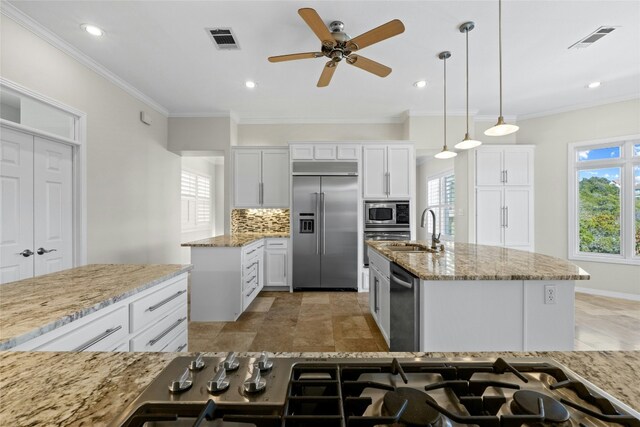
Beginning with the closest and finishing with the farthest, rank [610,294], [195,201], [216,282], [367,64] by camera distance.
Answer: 1. [367,64]
2. [216,282]
3. [610,294]
4. [195,201]

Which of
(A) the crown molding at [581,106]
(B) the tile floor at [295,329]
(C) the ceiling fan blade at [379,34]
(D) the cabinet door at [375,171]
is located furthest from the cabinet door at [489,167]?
(C) the ceiling fan blade at [379,34]

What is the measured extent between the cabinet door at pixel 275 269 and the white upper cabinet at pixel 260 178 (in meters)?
0.86

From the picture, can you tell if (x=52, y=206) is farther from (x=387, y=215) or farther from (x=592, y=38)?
(x=592, y=38)

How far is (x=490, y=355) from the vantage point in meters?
0.69

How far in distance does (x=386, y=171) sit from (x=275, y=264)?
242cm

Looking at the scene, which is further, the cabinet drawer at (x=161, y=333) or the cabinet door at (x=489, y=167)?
the cabinet door at (x=489, y=167)

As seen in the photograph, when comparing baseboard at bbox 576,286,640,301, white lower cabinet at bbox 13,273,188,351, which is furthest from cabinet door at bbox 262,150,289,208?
baseboard at bbox 576,286,640,301

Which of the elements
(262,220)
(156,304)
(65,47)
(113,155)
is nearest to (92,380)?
(156,304)

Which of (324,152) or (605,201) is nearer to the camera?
(605,201)

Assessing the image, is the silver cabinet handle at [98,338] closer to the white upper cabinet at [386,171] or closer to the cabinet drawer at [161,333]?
the cabinet drawer at [161,333]

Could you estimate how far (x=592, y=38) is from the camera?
9.25 ft

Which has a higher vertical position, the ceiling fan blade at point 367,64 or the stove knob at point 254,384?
the ceiling fan blade at point 367,64

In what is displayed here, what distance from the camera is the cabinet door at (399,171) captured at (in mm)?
4602

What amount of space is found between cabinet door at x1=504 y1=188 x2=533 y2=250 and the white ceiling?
4.74 ft
